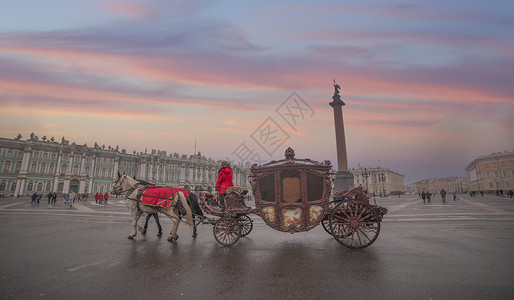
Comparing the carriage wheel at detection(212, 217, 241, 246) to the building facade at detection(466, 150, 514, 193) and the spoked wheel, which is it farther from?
the building facade at detection(466, 150, 514, 193)

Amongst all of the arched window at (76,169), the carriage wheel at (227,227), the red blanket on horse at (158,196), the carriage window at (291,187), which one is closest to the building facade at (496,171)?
the carriage window at (291,187)

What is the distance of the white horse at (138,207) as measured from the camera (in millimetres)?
7156

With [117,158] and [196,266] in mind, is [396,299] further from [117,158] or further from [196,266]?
[117,158]

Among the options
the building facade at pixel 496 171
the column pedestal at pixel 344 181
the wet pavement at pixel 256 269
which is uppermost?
the building facade at pixel 496 171

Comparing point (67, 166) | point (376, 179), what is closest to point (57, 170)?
point (67, 166)

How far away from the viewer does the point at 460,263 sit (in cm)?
462

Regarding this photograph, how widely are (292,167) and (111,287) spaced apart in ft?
15.4

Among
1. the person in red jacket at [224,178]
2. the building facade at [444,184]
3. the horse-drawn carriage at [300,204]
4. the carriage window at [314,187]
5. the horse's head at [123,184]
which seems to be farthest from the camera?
the building facade at [444,184]

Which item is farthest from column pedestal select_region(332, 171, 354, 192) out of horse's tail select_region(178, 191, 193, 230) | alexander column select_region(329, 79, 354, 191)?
horse's tail select_region(178, 191, 193, 230)

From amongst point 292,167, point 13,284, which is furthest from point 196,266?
point 292,167

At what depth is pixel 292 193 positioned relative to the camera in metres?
6.27

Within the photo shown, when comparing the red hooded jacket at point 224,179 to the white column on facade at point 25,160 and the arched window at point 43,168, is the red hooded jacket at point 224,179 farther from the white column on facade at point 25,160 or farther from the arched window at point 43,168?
the arched window at point 43,168

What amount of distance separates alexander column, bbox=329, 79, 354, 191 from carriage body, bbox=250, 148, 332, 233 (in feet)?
73.6

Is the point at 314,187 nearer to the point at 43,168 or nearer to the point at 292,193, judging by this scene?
the point at 292,193
